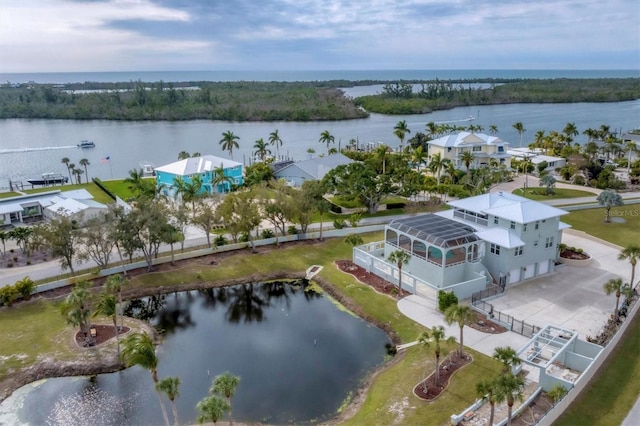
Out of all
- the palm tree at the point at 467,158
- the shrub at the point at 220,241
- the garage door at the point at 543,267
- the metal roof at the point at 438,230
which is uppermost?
the palm tree at the point at 467,158

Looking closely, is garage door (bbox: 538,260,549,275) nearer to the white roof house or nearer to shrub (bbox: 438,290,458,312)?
shrub (bbox: 438,290,458,312)

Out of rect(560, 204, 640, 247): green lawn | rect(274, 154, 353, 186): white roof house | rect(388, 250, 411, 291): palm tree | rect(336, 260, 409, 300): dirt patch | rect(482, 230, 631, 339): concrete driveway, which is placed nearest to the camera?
rect(482, 230, 631, 339): concrete driveway

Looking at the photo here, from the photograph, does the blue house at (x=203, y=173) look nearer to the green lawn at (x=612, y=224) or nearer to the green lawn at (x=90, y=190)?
the green lawn at (x=90, y=190)

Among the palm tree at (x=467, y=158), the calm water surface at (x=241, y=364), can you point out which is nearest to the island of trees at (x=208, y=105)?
the palm tree at (x=467, y=158)

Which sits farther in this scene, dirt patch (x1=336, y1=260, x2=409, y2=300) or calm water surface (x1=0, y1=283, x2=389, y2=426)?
dirt patch (x1=336, y1=260, x2=409, y2=300)

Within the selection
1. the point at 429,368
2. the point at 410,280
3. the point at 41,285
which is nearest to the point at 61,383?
the point at 41,285

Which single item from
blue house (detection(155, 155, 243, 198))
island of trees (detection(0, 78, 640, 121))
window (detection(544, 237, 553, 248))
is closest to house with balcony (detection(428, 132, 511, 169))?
blue house (detection(155, 155, 243, 198))

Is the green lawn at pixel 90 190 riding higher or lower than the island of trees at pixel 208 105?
lower
